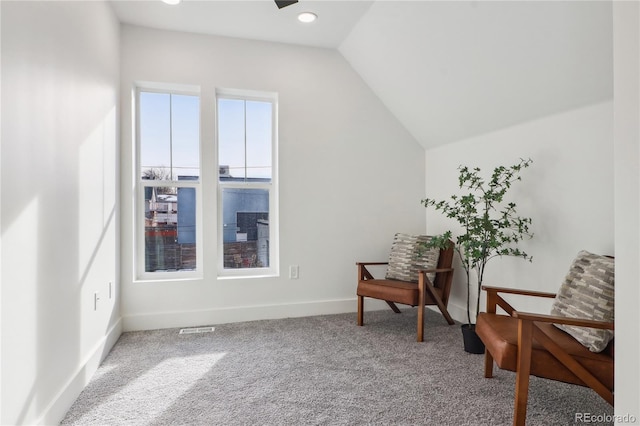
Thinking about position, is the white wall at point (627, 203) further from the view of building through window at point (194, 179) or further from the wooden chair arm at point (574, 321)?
the view of building through window at point (194, 179)

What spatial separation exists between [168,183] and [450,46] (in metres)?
2.68

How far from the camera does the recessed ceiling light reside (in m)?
3.18

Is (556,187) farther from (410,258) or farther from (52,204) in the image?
(52,204)

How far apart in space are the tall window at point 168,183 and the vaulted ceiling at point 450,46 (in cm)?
73

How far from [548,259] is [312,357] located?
180 centimetres

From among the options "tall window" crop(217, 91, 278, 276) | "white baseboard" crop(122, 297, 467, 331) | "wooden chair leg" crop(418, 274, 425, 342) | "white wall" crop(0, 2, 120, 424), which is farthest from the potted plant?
"white wall" crop(0, 2, 120, 424)

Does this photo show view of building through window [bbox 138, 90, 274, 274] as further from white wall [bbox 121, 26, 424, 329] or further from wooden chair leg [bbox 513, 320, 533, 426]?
wooden chair leg [bbox 513, 320, 533, 426]

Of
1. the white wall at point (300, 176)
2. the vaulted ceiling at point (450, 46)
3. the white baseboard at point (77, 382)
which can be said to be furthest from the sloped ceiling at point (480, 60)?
the white baseboard at point (77, 382)

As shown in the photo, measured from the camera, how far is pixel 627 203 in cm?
113

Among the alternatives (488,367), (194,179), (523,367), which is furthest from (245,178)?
(523,367)

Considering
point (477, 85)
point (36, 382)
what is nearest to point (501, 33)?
point (477, 85)

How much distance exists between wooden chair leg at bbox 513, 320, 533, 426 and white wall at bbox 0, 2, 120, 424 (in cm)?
210

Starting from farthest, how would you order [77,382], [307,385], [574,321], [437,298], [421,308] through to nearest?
[437,298]
[421,308]
[307,385]
[77,382]
[574,321]

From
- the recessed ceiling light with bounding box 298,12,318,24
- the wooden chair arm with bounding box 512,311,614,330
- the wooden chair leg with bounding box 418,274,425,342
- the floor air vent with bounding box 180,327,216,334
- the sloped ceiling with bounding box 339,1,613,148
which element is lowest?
the floor air vent with bounding box 180,327,216,334
